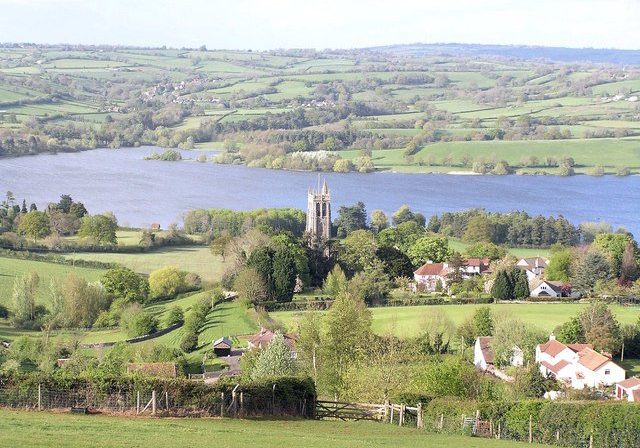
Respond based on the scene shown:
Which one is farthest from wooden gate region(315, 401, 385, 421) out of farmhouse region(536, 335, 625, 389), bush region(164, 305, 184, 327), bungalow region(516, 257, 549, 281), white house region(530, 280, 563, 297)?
bungalow region(516, 257, 549, 281)

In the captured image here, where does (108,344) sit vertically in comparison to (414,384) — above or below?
below

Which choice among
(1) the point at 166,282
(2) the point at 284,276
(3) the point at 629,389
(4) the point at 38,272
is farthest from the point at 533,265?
(4) the point at 38,272

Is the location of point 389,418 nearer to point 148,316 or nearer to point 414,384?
point 414,384

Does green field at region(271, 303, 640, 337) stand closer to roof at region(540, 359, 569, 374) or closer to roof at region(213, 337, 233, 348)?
roof at region(213, 337, 233, 348)

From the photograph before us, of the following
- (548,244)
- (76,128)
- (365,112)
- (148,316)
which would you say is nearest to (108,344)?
(148,316)

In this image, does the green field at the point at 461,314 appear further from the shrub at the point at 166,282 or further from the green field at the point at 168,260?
the green field at the point at 168,260

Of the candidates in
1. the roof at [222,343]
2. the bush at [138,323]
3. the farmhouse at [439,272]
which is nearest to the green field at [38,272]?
the bush at [138,323]

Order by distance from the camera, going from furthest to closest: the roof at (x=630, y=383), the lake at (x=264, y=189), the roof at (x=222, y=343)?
the lake at (x=264, y=189) < the roof at (x=222, y=343) < the roof at (x=630, y=383)
